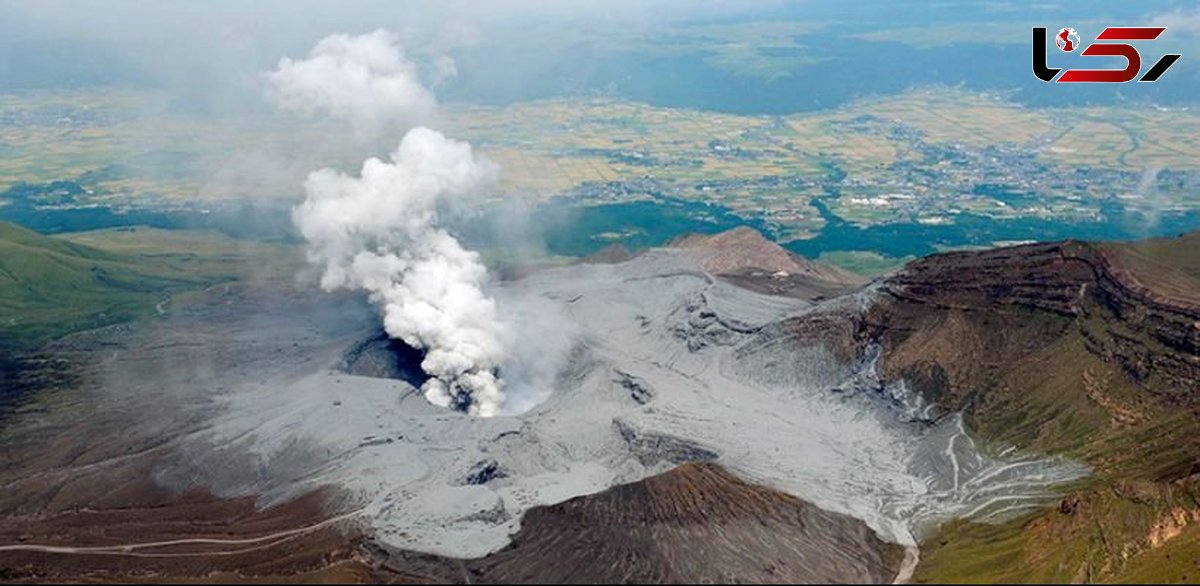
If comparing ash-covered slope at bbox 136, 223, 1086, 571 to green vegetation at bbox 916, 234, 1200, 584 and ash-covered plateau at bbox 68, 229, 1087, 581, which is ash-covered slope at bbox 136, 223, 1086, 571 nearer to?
ash-covered plateau at bbox 68, 229, 1087, 581

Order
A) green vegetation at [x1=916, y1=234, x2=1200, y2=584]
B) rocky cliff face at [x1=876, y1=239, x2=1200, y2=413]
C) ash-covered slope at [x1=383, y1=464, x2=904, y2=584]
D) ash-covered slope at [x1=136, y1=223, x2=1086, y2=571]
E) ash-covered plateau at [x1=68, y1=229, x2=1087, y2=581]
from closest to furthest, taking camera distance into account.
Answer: ash-covered slope at [x1=383, y1=464, x2=904, y2=584], green vegetation at [x1=916, y1=234, x2=1200, y2=584], ash-covered plateau at [x1=68, y1=229, x2=1087, y2=581], ash-covered slope at [x1=136, y1=223, x2=1086, y2=571], rocky cliff face at [x1=876, y1=239, x2=1200, y2=413]

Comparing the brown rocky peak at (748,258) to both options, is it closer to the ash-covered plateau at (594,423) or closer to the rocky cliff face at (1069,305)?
the ash-covered plateau at (594,423)

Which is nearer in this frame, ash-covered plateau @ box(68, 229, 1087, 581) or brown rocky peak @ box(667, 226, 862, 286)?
ash-covered plateau @ box(68, 229, 1087, 581)

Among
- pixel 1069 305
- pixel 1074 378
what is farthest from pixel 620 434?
pixel 1069 305

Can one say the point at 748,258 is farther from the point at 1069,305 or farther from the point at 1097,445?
the point at 1097,445

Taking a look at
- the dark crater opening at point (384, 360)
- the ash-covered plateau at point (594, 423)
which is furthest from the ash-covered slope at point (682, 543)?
the dark crater opening at point (384, 360)

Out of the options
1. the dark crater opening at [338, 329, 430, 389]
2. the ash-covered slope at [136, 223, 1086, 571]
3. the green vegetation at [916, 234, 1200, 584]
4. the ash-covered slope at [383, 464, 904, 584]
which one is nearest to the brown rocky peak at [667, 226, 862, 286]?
the ash-covered slope at [136, 223, 1086, 571]
